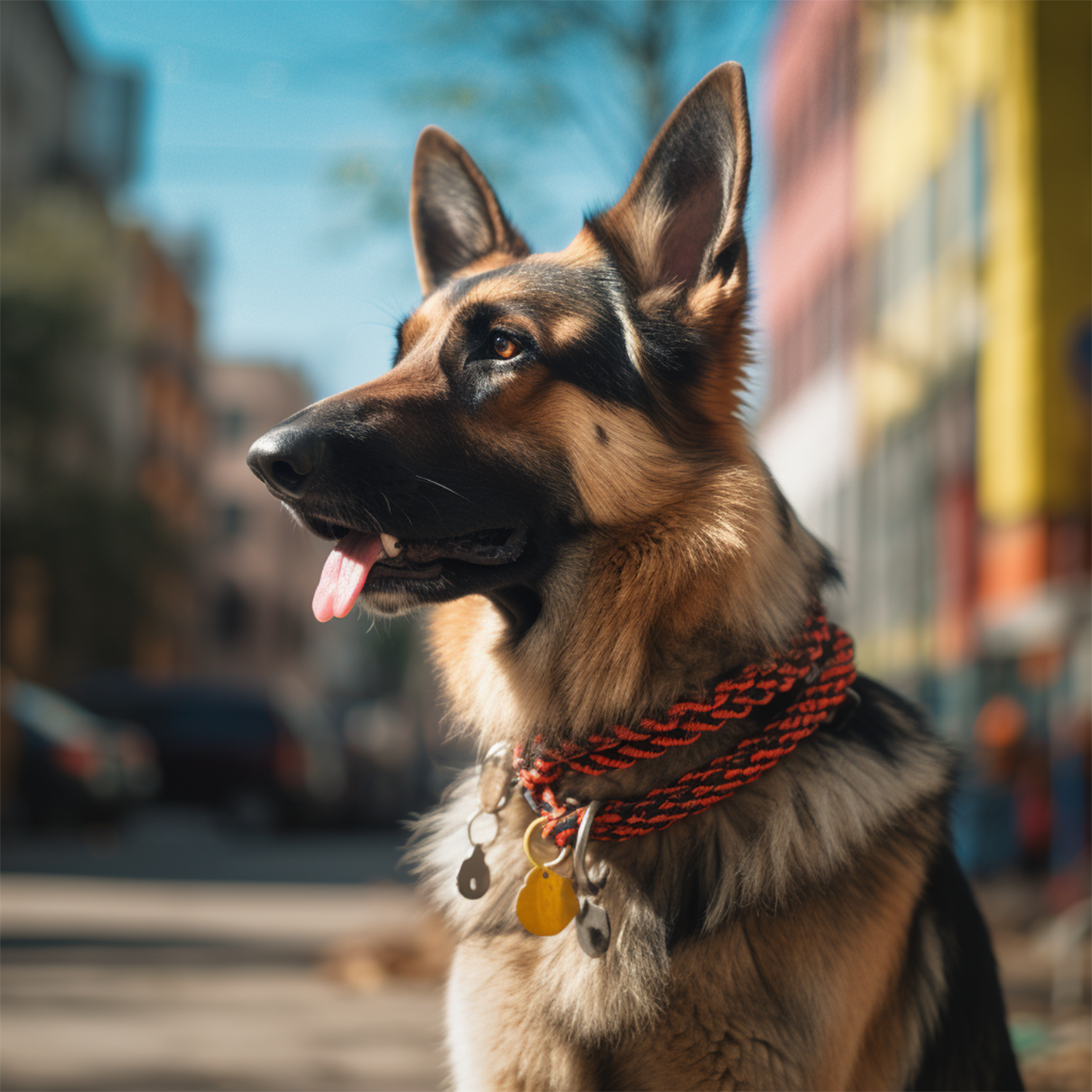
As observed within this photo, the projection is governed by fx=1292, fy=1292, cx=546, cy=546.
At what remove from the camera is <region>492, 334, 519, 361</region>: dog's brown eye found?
277cm

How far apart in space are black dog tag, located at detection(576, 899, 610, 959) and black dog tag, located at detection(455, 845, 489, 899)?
0.76ft

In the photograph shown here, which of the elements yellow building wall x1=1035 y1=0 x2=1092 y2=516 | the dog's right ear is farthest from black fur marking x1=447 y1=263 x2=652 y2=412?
yellow building wall x1=1035 y1=0 x2=1092 y2=516

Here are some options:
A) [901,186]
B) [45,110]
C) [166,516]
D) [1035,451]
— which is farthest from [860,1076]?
[45,110]

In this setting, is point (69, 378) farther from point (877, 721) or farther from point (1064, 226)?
point (877, 721)

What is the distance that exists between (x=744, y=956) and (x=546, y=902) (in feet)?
1.24

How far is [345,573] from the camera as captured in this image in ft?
8.94

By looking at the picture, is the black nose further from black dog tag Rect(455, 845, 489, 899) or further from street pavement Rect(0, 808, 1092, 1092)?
street pavement Rect(0, 808, 1092, 1092)

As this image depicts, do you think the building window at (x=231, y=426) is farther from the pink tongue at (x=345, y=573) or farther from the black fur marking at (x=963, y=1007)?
the black fur marking at (x=963, y=1007)

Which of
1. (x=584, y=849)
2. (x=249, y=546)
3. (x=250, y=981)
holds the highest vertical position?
(x=584, y=849)

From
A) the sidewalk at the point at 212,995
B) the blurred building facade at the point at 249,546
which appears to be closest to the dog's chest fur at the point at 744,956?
the sidewalk at the point at 212,995

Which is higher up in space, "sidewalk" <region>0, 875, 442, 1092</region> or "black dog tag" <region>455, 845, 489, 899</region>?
"black dog tag" <region>455, 845, 489, 899</region>

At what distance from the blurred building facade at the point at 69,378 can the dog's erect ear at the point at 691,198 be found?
22.8 metres

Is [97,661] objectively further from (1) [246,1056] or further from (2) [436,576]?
(2) [436,576]

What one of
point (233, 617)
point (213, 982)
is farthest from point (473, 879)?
point (233, 617)
